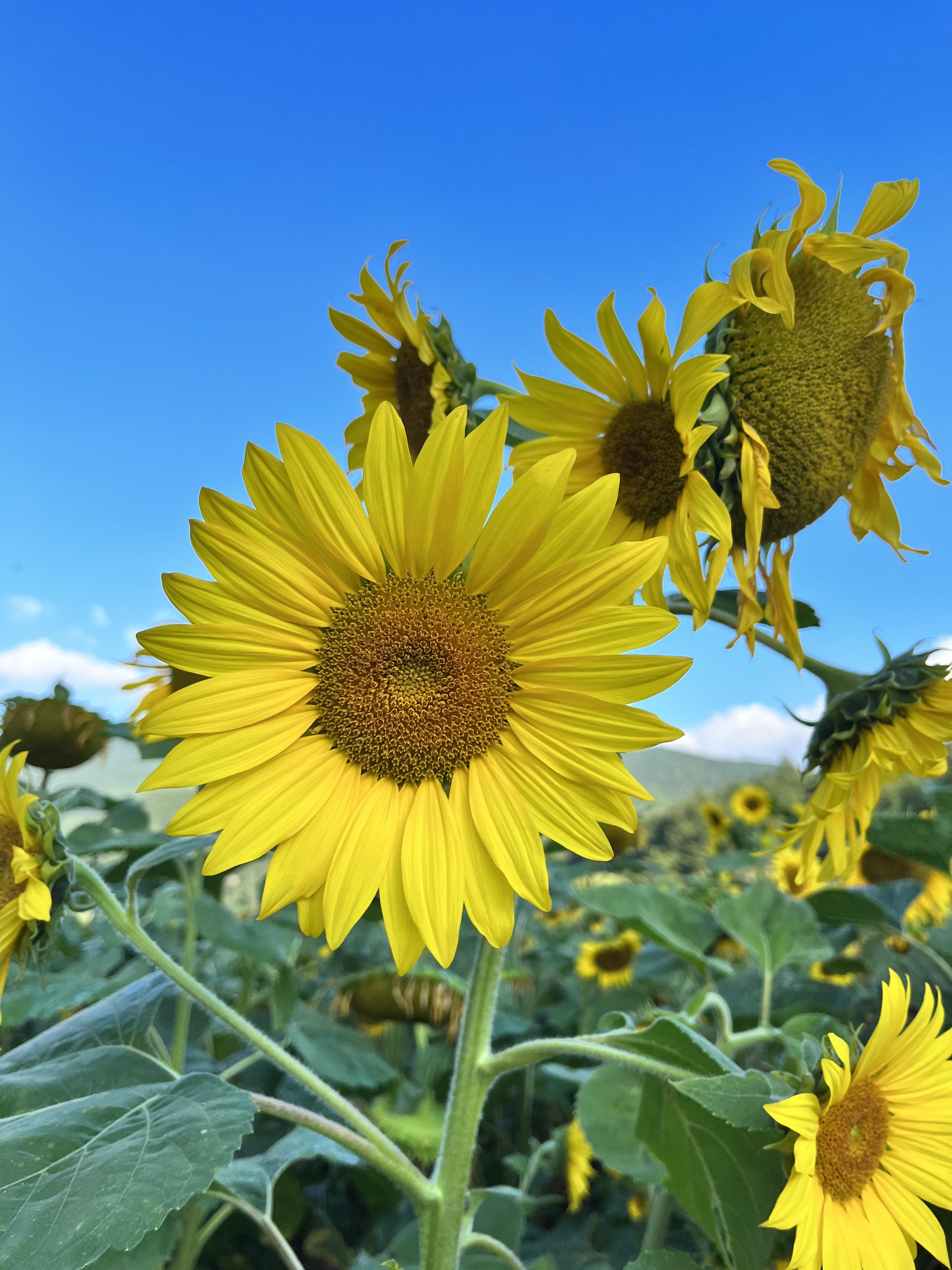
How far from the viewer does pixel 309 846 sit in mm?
960

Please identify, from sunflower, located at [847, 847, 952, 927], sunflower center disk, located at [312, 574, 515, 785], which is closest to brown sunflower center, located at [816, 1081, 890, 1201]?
sunflower center disk, located at [312, 574, 515, 785]

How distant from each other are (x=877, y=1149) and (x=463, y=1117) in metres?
0.51

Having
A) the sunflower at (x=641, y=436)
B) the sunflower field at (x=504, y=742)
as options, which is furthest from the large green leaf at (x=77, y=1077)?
the sunflower at (x=641, y=436)

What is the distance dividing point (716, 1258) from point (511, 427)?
140 cm

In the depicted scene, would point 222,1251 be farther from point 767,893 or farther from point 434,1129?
point 767,893

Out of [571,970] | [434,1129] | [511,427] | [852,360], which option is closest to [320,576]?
[511,427]

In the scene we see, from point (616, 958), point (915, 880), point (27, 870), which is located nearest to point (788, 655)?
point (27, 870)

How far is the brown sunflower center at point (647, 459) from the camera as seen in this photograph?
3.70ft

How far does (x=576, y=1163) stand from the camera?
2.61m

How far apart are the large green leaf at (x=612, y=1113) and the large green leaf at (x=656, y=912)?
1.18ft

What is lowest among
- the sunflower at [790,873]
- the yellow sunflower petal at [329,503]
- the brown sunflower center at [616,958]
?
the brown sunflower center at [616,958]

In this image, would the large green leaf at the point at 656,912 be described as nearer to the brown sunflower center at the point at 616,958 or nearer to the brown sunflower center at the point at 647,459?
the brown sunflower center at the point at 647,459

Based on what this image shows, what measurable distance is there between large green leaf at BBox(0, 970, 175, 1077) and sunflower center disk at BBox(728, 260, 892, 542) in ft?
3.39

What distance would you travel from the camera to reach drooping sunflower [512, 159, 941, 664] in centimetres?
107
